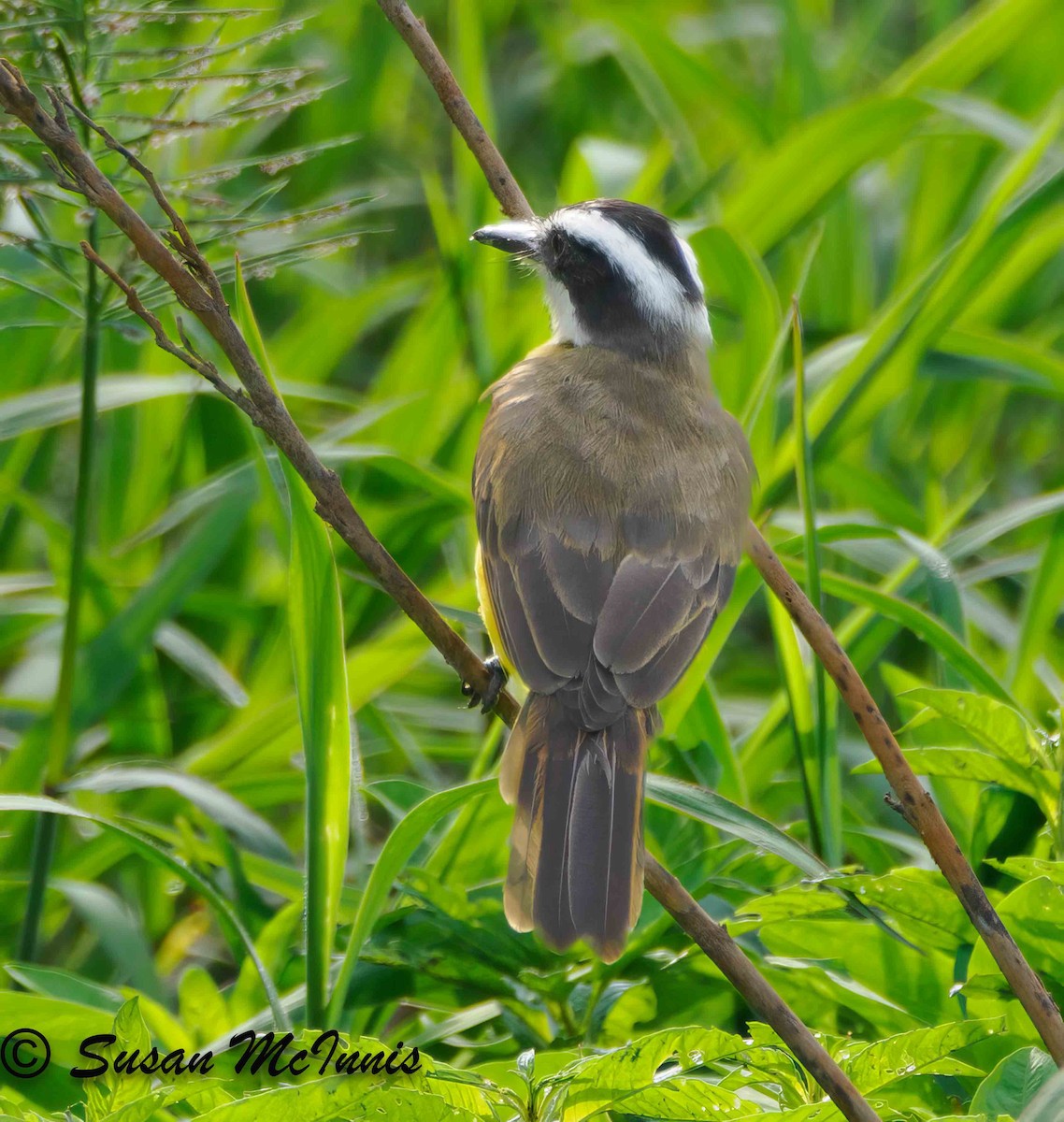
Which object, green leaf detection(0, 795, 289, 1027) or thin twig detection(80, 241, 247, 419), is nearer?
thin twig detection(80, 241, 247, 419)

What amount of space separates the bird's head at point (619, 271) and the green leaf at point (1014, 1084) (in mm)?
1740

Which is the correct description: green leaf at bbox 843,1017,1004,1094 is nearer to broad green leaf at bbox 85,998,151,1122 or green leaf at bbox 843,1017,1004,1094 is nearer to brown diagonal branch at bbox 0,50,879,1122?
brown diagonal branch at bbox 0,50,879,1122

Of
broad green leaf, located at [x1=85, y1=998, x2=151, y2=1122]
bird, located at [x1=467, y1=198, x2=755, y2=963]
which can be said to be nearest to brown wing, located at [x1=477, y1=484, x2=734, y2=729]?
bird, located at [x1=467, y1=198, x2=755, y2=963]

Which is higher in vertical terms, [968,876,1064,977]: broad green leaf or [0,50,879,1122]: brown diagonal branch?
[0,50,879,1122]: brown diagonal branch

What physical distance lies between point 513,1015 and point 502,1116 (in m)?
0.54

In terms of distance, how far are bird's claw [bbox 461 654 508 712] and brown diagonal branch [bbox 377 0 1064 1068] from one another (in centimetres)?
56

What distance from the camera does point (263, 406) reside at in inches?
72.4

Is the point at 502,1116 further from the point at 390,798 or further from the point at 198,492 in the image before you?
the point at 198,492

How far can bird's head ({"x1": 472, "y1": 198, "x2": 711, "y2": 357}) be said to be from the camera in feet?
9.91

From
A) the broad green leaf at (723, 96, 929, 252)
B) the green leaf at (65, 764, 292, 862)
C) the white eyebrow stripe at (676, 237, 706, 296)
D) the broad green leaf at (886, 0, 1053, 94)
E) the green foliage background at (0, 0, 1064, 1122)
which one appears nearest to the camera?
the green foliage background at (0, 0, 1064, 1122)

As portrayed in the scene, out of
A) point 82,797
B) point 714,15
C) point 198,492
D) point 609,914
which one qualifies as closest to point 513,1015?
point 609,914

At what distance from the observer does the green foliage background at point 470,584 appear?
2172 millimetres

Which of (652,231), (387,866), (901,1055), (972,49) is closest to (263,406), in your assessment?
(387,866)

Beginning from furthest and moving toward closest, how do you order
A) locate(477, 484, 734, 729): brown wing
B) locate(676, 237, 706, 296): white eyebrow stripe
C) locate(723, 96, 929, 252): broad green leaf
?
locate(723, 96, 929, 252): broad green leaf < locate(676, 237, 706, 296): white eyebrow stripe < locate(477, 484, 734, 729): brown wing
